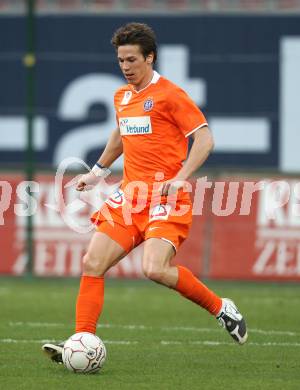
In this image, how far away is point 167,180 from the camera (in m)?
7.63

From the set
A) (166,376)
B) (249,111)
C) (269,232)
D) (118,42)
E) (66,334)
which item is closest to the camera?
(166,376)

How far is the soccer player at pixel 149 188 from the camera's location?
294 inches

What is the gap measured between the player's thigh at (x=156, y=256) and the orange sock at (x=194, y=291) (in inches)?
7.2

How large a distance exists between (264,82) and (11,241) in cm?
487

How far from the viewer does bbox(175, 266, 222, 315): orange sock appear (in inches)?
301

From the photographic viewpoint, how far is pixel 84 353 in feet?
23.5

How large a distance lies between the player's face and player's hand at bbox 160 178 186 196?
818 millimetres

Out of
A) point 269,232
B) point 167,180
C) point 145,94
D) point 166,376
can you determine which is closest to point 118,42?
point 145,94

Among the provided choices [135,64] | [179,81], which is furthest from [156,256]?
[179,81]

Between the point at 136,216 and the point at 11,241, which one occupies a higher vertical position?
the point at 136,216

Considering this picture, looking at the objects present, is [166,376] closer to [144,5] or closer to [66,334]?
[66,334]

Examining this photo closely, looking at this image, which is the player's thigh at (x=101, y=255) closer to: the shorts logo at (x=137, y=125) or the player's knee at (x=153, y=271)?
the player's knee at (x=153, y=271)

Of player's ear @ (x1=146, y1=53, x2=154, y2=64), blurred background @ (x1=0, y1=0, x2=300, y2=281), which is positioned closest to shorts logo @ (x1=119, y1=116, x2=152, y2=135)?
player's ear @ (x1=146, y1=53, x2=154, y2=64)

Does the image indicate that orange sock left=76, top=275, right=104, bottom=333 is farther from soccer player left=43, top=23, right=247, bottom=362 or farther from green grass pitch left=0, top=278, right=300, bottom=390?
green grass pitch left=0, top=278, right=300, bottom=390
